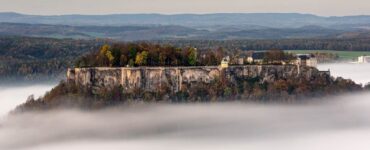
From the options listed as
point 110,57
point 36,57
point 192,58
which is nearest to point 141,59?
point 110,57

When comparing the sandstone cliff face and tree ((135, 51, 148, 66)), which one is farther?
tree ((135, 51, 148, 66))

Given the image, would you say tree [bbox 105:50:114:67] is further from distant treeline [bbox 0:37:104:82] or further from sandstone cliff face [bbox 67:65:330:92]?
distant treeline [bbox 0:37:104:82]

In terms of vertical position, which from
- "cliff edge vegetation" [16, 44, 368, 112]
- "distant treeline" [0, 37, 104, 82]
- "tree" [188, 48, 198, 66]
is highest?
"tree" [188, 48, 198, 66]

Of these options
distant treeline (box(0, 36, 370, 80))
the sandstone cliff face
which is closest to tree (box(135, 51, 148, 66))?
distant treeline (box(0, 36, 370, 80))

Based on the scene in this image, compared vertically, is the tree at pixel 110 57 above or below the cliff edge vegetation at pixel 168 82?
above

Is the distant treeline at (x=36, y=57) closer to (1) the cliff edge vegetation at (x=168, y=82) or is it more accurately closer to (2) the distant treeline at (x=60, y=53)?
(2) the distant treeline at (x=60, y=53)

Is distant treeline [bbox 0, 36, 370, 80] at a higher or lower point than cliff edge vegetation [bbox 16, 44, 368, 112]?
lower

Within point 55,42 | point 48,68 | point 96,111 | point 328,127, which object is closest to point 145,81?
point 96,111

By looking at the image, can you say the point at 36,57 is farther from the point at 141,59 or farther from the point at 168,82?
the point at 168,82

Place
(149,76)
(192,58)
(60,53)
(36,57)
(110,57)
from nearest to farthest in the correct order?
(149,76)
(110,57)
(192,58)
(36,57)
(60,53)

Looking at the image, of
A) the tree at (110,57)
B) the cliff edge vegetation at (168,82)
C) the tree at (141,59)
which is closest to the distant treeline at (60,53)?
the tree at (141,59)

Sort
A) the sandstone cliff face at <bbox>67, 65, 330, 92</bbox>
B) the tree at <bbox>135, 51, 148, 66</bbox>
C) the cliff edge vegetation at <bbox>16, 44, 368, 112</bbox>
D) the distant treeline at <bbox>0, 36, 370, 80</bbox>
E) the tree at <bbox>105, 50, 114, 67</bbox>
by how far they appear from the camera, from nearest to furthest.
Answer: the cliff edge vegetation at <bbox>16, 44, 368, 112</bbox>, the sandstone cliff face at <bbox>67, 65, 330, 92</bbox>, the tree at <bbox>135, 51, 148, 66</bbox>, the tree at <bbox>105, 50, 114, 67</bbox>, the distant treeline at <bbox>0, 36, 370, 80</bbox>
